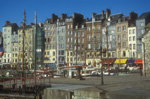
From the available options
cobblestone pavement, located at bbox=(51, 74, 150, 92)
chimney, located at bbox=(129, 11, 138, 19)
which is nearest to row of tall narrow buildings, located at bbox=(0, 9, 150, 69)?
chimney, located at bbox=(129, 11, 138, 19)

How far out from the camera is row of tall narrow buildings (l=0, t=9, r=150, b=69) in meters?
58.6

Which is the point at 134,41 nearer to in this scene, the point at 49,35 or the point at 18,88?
the point at 49,35

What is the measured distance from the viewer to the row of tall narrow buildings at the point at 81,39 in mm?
58594

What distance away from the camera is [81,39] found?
225 ft

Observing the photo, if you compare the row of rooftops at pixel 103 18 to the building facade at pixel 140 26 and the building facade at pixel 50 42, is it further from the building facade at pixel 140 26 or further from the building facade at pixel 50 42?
the building facade at pixel 50 42

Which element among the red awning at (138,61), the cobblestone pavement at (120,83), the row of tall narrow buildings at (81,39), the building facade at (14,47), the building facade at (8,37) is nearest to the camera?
the cobblestone pavement at (120,83)

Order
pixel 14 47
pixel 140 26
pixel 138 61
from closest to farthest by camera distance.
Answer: pixel 138 61 → pixel 140 26 → pixel 14 47

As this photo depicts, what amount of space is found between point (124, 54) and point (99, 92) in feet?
168

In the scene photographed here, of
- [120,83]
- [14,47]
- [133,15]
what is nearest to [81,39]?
[133,15]

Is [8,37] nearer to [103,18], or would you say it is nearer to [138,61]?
[103,18]

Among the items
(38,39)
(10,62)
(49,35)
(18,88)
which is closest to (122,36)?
(49,35)

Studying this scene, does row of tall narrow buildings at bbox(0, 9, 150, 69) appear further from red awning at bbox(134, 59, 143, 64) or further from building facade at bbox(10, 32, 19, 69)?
red awning at bbox(134, 59, 143, 64)

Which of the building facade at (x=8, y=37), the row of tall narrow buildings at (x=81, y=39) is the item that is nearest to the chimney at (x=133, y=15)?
the row of tall narrow buildings at (x=81, y=39)

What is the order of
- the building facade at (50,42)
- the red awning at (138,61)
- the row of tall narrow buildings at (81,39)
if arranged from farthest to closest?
the building facade at (50,42), the row of tall narrow buildings at (81,39), the red awning at (138,61)
